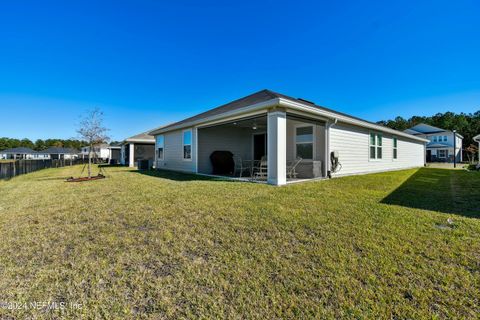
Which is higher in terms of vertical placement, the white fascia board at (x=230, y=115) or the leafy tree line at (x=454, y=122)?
the leafy tree line at (x=454, y=122)

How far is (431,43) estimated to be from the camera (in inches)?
435

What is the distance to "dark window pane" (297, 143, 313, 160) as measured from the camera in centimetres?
981

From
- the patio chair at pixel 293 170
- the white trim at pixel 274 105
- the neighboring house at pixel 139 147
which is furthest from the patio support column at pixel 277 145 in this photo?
the neighboring house at pixel 139 147

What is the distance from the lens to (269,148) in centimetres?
722

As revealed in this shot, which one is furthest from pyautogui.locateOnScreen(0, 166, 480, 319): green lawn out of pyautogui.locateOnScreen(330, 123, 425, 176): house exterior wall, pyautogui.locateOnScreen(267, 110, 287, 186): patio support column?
pyautogui.locateOnScreen(330, 123, 425, 176): house exterior wall

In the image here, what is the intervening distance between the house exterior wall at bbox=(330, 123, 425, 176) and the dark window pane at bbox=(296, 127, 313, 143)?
0.94 m

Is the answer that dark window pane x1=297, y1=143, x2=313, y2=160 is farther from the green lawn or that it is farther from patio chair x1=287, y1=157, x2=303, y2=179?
the green lawn

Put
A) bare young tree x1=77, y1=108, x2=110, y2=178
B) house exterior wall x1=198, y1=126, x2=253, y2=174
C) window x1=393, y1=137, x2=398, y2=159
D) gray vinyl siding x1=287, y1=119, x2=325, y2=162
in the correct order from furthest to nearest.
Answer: window x1=393, y1=137, x2=398, y2=159 → house exterior wall x1=198, y1=126, x2=253, y2=174 → bare young tree x1=77, y1=108, x2=110, y2=178 → gray vinyl siding x1=287, y1=119, x2=325, y2=162

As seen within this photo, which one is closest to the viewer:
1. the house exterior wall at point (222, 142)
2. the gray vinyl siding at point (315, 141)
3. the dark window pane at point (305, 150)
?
the gray vinyl siding at point (315, 141)

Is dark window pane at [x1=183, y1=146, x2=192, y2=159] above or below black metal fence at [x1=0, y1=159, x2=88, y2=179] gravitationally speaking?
above

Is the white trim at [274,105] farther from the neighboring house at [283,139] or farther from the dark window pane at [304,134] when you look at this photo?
the dark window pane at [304,134]

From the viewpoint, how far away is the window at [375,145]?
1182 cm

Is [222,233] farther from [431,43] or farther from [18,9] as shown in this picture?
[431,43]

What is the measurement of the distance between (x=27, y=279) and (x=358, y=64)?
17083 millimetres
